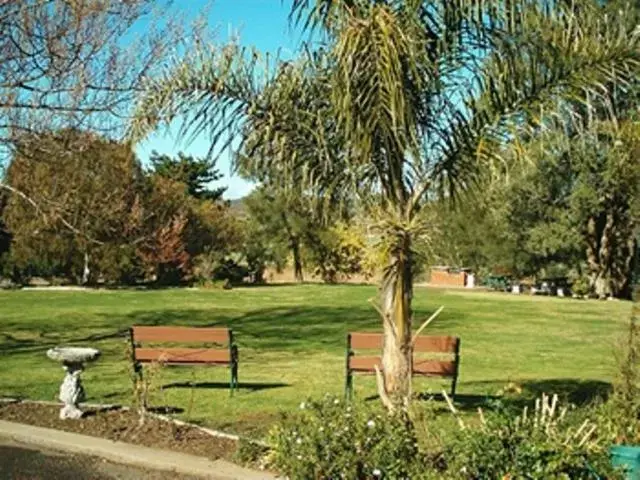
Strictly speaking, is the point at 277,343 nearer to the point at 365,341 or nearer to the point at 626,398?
the point at 365,341

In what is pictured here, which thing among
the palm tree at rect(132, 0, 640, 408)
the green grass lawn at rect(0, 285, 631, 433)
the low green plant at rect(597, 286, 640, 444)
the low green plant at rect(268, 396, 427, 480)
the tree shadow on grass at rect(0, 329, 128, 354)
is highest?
the palm tree at rect(132, 0, 640, 408)

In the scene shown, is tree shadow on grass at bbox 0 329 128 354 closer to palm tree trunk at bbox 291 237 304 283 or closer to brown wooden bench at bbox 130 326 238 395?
brown wooden bench at bbox 130 326 238 395

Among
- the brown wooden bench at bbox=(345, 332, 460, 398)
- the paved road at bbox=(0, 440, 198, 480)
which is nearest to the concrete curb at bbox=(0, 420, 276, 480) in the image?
the paved road at bbox=(0, 440, 198, 480)

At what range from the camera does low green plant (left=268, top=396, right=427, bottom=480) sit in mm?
5488

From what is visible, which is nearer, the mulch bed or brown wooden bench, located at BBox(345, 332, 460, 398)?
the mulch bed

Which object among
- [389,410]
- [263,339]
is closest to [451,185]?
[389,410]

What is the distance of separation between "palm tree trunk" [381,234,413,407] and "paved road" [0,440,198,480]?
1.93 m

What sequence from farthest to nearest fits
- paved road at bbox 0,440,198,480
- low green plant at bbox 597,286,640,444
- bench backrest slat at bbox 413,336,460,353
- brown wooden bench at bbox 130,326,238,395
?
brown wooden bench at bbox 130,326,238,395, bench backrest slat at bbox 413,336,460,353, paved road at bbox 0,440,198,480, low green plant at bbox 597,286,640,444

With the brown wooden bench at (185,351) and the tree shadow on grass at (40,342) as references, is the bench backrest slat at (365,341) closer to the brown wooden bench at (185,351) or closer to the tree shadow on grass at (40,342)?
the brown wooden bench at (185,351)

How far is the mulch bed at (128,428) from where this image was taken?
24.0ft

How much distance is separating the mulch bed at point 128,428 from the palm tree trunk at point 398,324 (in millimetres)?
1573

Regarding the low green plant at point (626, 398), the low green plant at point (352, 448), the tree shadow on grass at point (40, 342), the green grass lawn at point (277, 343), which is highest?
the low green plant at point (626, 398)

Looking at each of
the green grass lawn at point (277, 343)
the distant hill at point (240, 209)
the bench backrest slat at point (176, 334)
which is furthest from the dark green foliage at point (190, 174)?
the bench backrest slat at point (176, 334)

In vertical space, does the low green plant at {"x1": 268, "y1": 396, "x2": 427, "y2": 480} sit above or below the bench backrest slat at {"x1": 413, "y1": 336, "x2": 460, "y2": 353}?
below
